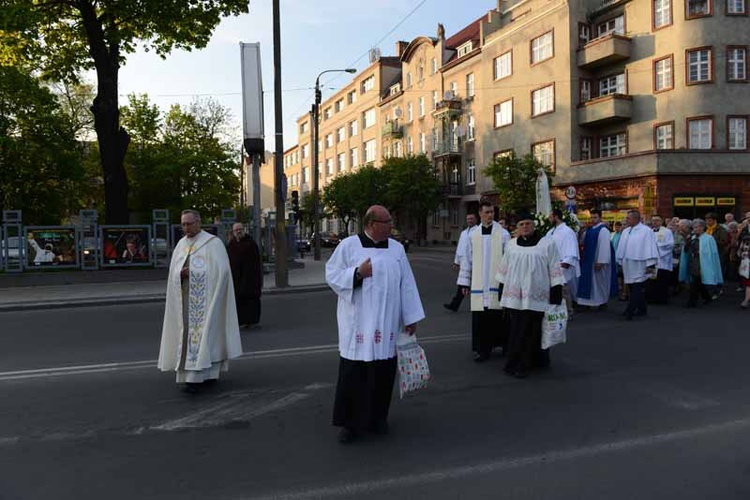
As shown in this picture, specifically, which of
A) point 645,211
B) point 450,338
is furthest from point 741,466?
point 645,211

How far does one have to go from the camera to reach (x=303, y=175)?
9100 centimetres

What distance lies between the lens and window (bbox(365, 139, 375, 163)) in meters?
64.4

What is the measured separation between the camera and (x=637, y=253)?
10859 mm

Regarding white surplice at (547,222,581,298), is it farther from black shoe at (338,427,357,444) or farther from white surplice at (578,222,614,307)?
black shoe at (338,427,357,444)

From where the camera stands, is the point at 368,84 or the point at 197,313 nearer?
the point at 197,313

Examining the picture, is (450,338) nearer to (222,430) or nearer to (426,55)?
(222,430)

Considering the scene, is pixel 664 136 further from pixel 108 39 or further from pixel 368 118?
pixel 368 118

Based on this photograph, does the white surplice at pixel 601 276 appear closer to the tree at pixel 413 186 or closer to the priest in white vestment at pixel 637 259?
the priest in white vestment at pixel 637 259

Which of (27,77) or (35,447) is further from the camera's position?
(27,77)

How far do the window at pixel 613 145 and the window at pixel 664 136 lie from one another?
80.2 inches

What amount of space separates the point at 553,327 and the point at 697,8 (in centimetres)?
2938

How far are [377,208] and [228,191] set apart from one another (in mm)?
43853

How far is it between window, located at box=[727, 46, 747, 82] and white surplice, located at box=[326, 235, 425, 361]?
30.9 metres

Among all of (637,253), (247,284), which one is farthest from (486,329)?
(637,253)
